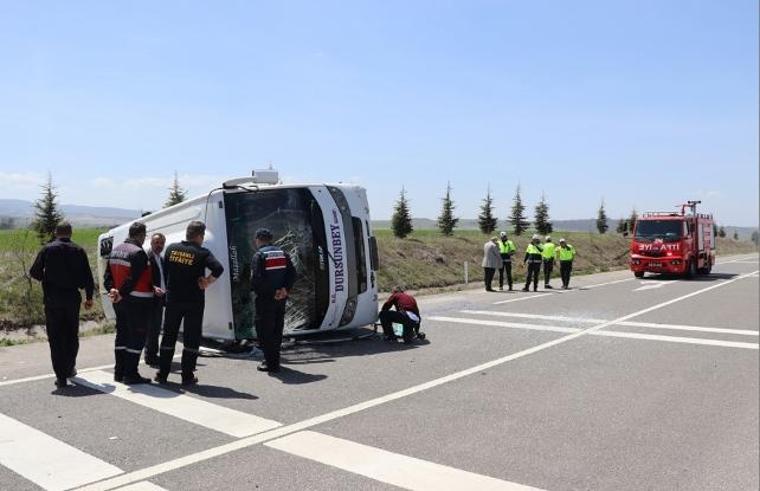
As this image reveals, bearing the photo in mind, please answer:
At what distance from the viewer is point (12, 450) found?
15.0 ft

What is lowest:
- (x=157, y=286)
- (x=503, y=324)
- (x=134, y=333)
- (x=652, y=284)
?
(x=652, y=284)

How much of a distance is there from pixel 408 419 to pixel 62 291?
4.07 m

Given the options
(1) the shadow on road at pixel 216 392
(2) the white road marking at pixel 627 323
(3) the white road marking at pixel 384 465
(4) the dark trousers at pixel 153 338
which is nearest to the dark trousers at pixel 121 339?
(4) the dark trousers at pixel 153 338

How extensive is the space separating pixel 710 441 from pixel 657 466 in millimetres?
1024

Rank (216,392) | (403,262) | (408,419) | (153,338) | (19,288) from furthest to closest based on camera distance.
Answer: (403,262) → (19,288) → (153,338) → (216,392) → (408,419)

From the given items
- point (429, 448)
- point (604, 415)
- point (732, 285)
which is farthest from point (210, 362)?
point (732, 285)

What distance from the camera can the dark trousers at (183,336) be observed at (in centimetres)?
673

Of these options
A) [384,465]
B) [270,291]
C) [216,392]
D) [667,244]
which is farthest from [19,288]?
[667,244]

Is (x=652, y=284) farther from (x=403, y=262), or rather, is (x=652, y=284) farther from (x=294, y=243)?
(x=294, y=243)

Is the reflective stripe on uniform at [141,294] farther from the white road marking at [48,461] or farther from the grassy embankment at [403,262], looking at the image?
the grassy embankment at [403,262]

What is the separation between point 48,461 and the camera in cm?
→ 434

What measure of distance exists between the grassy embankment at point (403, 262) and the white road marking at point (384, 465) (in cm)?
704

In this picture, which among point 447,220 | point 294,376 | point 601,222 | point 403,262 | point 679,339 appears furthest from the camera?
point 601,222

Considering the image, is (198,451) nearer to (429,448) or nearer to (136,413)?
(136,413)
